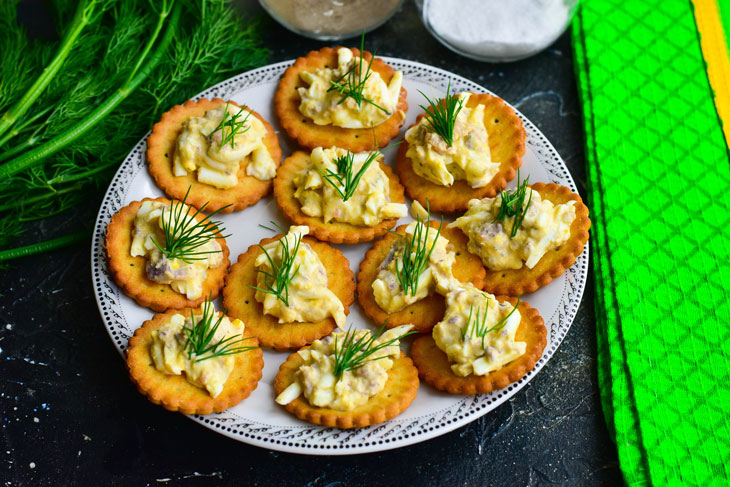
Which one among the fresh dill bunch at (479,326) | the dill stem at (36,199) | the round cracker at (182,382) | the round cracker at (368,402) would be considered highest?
the dill stem at (36,199)

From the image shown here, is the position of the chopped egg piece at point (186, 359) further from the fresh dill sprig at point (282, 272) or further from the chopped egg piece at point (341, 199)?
the chopped egg piece at point (341, 199)

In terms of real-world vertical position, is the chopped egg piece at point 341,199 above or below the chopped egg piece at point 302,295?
above

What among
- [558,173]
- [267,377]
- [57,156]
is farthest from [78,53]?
[558,173]

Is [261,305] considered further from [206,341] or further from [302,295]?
[206,341]

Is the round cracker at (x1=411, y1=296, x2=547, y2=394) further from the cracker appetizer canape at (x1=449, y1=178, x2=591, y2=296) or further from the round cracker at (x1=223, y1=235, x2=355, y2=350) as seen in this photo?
the round cracker at (x1=223, y1=235, x2=355, y2=350)

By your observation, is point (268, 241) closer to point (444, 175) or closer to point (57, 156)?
point (444, 175)

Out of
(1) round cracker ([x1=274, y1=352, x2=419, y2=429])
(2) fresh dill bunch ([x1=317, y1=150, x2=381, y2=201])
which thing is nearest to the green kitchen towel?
(1) round cracker ([x1=274, y1=352, x2=419, y2=429])

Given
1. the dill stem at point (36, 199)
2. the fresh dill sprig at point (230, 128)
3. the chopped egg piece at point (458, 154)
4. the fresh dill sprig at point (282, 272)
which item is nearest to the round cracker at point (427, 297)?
the chopped egg piece at point (458, 154)
